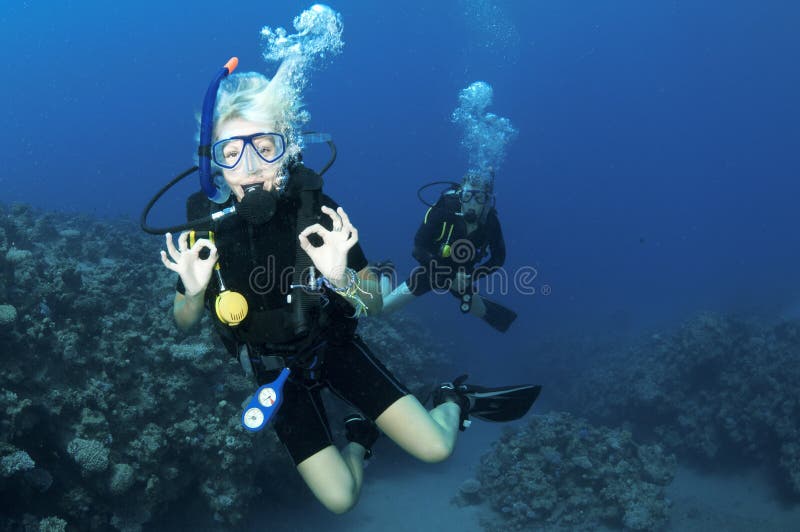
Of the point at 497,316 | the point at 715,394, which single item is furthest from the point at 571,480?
the point at 715,394

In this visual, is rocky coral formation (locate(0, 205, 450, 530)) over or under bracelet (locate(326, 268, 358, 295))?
under

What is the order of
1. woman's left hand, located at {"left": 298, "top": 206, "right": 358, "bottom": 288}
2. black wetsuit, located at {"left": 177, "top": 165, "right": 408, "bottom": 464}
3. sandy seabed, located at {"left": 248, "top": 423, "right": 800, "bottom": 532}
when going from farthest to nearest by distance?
sandy seabed, located at {"left": 248, "top": 423, "right": 800, "bottom": 532}, black wetsuit, located at {"left": 177, "top": 165, "right": 408, "bottom": 464}, woman's left hand, located at {"left": 298, "top": 206, "right": 358, "bottom": 288}

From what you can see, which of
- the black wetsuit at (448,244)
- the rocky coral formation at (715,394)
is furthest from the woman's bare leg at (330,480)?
the rocky coral formation at (715,394)

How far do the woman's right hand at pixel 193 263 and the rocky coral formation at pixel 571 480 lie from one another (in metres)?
7.54

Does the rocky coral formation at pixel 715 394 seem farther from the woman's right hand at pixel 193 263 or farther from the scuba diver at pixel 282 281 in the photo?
the woman's right hand at pixel 193 263

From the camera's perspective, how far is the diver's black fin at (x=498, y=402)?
15.2 feet

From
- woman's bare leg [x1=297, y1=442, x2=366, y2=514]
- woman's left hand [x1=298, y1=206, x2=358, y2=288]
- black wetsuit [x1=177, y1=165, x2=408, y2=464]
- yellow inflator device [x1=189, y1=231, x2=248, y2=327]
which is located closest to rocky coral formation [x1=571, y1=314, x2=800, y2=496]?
woman's bare leg [x1=297, y1=442, x2=366, y2=514]

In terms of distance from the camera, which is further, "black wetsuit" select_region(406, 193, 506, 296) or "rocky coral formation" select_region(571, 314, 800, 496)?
"rocky coral formation" select_region(571, 314, 800, 496)

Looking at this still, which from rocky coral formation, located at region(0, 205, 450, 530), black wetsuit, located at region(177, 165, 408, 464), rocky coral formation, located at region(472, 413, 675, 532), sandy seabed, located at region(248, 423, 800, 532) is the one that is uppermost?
black wetsuit, located at region(177, 165, 408, 464)

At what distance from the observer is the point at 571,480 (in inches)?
339

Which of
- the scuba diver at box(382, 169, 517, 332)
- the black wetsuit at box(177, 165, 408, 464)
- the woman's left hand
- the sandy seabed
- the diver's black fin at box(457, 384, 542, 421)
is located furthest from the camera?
the sandy seabed

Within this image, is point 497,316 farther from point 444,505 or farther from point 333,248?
point 333,248

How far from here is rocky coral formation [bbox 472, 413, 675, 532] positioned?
26.7 ft

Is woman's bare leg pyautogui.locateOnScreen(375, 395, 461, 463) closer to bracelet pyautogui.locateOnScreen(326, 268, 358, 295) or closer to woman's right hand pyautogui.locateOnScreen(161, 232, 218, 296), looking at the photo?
bracelet pyautogui.locateOnScreen(326, 268, 358, 295)
